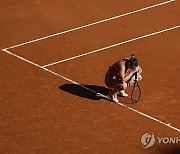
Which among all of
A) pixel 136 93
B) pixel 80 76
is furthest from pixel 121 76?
pixel 80 76

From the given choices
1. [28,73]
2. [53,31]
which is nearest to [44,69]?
[28,73]

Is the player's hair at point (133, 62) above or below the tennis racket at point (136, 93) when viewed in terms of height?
above

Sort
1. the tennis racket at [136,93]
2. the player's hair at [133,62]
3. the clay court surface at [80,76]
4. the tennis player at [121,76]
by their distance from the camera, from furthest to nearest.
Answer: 1. the tennis racket at [136,93]
2. the tennis player at [121,76]
3. the player's hair at [133,62]
4. the clay court surface at [80,76]

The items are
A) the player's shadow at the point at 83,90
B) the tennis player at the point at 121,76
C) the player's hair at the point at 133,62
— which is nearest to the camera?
the player's hair at the point at 133,62

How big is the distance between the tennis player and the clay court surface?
0.42 metres

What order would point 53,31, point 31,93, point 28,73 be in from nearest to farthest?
point 31,93 < point 28,73 < point 53,31

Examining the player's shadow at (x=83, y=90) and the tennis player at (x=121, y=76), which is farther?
the player's shadow at (x=83, y=90)

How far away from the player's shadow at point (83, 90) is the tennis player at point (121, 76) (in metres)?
0.52

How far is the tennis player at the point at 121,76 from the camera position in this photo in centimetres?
1426

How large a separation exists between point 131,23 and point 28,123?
6960mm

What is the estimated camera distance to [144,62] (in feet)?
55.0

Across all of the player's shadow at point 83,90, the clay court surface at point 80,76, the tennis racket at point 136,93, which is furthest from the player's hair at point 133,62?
the player's shadow at point 83,90

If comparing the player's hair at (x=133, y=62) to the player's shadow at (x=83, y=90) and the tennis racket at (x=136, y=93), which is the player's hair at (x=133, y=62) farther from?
the player's shadow at (x=83, y=90)

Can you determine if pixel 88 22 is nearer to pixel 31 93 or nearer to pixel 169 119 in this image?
pixel 31 93
